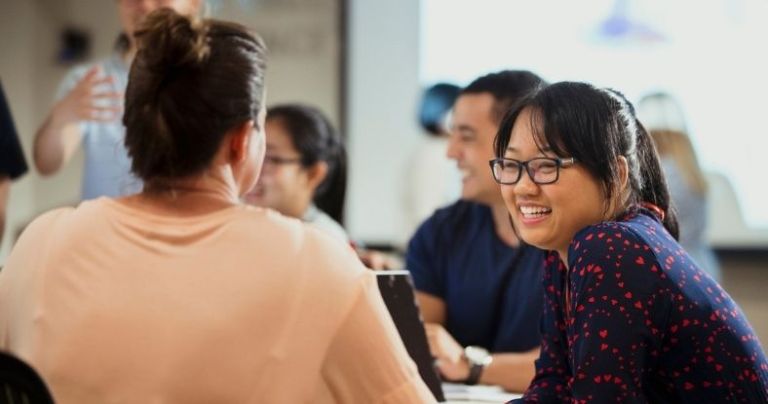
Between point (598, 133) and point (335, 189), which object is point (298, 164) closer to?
point (335, 189)

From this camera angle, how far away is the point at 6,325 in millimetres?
1542

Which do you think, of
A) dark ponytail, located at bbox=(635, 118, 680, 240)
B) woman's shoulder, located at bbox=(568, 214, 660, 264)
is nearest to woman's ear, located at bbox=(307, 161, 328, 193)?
dark ponytail, located at bbox=(635, 118, 680, 240)

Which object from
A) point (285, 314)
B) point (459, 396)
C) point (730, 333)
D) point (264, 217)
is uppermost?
point (264, 217)

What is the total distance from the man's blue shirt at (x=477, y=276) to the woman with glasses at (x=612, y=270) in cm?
72

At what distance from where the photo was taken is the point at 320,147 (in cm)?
330

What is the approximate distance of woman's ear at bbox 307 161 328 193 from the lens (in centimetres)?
328

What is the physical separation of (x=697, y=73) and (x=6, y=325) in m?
4.30

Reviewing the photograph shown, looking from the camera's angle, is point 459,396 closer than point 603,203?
No

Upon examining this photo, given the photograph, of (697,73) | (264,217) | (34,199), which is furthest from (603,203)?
(34,199)

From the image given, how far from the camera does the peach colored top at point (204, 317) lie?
145 centimetres

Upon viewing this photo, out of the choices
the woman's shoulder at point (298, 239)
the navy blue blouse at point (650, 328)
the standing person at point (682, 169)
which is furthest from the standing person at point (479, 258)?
the standing person at point (682, 169)

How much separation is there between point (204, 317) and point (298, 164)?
1.81 metres

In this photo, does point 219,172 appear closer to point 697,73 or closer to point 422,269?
point 422,269

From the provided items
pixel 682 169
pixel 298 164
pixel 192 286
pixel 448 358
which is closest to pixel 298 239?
pixel 192 286
